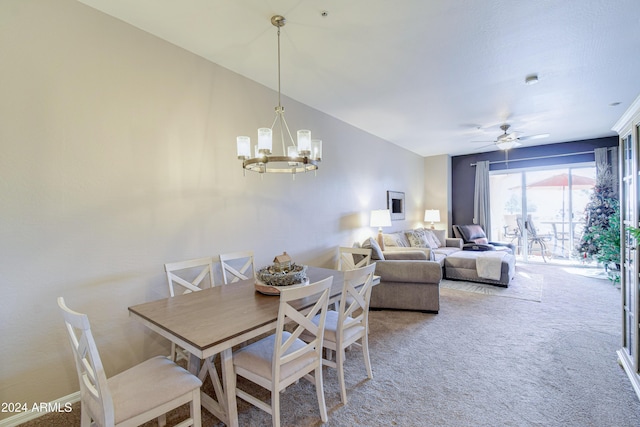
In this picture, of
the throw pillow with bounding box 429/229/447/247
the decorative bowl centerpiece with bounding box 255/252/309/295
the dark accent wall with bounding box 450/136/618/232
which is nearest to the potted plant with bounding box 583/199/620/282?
the dark accent wall with bounding box 450/136/618/232

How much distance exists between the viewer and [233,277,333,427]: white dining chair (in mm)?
1510

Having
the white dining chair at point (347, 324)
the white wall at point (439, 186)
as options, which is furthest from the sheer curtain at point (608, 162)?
the white dining chair at point (347, 324)

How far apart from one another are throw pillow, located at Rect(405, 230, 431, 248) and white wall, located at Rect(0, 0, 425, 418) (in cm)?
361

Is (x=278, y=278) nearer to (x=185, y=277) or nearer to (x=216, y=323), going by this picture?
(x=216, y=323)

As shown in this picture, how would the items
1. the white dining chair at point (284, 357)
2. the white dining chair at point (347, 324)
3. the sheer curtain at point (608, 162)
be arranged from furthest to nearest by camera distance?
the sheer curtain at point (608, 162) < the white dining chair at point (347, 324) < the white dining chair at point (284, 357)

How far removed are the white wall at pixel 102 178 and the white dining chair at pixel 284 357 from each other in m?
1.17

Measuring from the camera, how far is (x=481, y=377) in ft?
7.38

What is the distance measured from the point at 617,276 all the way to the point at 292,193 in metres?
5.52

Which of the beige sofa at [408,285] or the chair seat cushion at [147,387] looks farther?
the beige sofa at [408,285]

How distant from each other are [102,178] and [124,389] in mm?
1478

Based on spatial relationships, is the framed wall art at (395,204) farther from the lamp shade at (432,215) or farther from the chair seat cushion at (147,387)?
the chair seat cushion at (147,387)

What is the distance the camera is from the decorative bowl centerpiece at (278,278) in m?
2.02

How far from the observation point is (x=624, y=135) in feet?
7.36

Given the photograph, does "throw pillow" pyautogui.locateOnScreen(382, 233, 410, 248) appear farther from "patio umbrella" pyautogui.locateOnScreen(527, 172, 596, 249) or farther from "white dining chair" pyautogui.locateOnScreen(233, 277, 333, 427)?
"patio umbrella" pyautogui.locateOnScreen(527, 172, 596, 249)
